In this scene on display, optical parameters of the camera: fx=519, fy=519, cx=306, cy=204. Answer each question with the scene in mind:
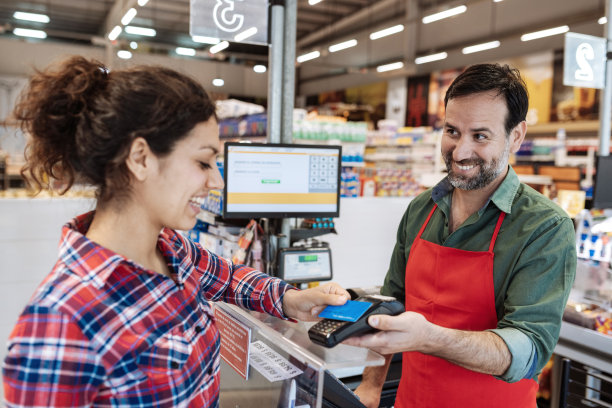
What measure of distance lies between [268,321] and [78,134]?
69 cm

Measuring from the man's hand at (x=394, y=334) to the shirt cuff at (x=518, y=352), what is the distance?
0.81ft

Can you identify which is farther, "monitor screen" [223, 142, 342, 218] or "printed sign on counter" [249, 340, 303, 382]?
"monitor screen" [223, 142, 342, 218]

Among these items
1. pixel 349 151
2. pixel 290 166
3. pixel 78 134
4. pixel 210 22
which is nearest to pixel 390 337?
pixel 78 134

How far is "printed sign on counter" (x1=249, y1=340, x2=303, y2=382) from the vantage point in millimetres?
1284

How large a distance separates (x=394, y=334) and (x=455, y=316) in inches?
20.9

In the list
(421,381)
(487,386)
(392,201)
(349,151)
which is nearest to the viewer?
(487,386)

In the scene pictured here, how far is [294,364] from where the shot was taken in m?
1.26

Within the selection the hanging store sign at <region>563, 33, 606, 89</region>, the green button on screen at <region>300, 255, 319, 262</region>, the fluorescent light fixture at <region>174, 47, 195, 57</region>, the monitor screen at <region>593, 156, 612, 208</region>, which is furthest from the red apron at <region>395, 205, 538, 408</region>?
the fluorescent light fixture at <region>174, 47, 195, 57</region>

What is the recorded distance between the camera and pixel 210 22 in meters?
2.72

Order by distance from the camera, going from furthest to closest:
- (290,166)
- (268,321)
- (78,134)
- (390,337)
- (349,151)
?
(349,151) → (290,166) → (268,321) → (390,337) → (78,134)

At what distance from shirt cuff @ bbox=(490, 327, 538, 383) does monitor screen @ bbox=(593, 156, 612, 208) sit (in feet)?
8.33

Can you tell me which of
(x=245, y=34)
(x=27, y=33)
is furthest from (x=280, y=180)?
(x=27, y=33)

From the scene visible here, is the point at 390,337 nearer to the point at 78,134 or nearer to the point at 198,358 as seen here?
the point at 198,358

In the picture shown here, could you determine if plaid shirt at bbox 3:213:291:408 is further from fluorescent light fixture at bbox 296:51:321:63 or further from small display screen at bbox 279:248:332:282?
fluorescent light fixture at bbox 296:51:321:63
